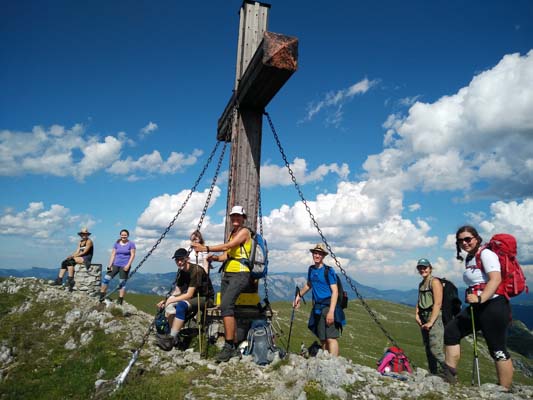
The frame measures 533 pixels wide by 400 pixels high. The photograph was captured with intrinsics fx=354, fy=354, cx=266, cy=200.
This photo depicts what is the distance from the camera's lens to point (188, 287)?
8.09m

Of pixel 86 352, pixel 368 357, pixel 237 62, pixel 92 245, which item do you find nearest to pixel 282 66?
pixel 237 62

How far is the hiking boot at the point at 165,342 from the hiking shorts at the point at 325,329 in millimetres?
2943

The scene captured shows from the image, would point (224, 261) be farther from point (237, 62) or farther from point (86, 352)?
point (237, 62)

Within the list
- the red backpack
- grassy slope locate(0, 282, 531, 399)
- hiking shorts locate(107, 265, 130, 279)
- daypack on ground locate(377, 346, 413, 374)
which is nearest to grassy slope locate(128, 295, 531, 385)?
hiking shorts locate(107, 265, 130, 279)

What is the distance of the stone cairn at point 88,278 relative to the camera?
14836 mm

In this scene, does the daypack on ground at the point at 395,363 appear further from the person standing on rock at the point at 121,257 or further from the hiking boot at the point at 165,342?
the person standing on rock at the point at 121,257

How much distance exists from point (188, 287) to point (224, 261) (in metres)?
1.56

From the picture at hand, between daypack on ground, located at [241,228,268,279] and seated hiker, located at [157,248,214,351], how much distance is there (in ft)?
4.83

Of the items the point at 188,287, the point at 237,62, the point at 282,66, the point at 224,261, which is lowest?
the point at 188,287

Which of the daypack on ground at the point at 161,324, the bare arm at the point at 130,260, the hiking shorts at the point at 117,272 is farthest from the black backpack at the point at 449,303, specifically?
the bare arm at the point at 130,260

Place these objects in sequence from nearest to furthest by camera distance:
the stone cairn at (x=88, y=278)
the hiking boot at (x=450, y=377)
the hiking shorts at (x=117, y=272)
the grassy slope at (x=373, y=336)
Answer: the hiking boot at (x=450, y=377) → the hiking shorts at (x=117, y=272) → the stone cairn at (x=88, y=278) → the grassy slope at (x=373, y=336)

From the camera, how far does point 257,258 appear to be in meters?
7.06

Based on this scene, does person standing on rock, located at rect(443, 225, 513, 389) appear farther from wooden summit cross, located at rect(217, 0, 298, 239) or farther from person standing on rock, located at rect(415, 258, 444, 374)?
wooden summit cross, located at rect(217, 0, 298, 239)

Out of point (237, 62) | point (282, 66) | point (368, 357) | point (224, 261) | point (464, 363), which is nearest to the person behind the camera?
point (282, 66)
